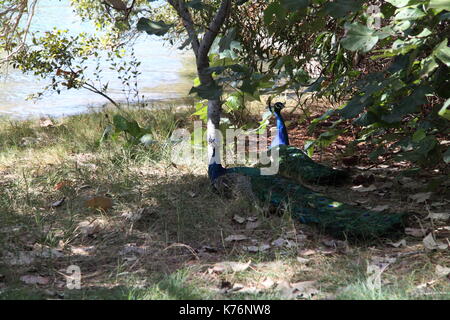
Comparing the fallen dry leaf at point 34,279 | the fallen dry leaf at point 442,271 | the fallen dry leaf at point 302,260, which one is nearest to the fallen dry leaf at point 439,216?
the fallen dry leaf at point 442,271

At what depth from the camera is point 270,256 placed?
3424mm

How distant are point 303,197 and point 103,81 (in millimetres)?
9069

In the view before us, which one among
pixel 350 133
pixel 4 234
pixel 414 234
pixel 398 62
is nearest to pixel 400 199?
pixel 414 234

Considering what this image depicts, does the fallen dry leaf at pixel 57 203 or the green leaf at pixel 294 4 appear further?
the fallen dry leaf at pixel 57 203

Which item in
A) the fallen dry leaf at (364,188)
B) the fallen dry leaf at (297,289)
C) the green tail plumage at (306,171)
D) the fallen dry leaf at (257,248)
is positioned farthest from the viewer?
the green tail plumage at (306,171)

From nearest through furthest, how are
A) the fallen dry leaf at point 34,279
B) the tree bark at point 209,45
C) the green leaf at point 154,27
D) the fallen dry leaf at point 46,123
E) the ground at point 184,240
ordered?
the ground at point 184,240 < the fallen dry leaf at point 34,279 < the green leaf at point 154,27 < the tree bark at point 209,45 < the fallen dry leaf at point 46,123

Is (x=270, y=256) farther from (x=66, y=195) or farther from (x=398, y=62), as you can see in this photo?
(x=66, y=195)

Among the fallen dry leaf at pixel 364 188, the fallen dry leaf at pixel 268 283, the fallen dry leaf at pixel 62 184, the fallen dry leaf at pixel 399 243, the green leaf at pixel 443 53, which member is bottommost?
the fallen dry leaf at pixel 268 283

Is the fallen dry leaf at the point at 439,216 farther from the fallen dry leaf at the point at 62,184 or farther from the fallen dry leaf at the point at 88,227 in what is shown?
the fallen dry leaf at the point at 62,184

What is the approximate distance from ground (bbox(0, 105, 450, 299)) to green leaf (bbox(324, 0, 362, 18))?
4.24ft

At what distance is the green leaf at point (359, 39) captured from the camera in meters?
3.23

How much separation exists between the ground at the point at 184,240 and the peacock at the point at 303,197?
0.08 metres

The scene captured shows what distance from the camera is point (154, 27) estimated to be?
3287 millimetres

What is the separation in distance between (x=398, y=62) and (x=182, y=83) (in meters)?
9.42
